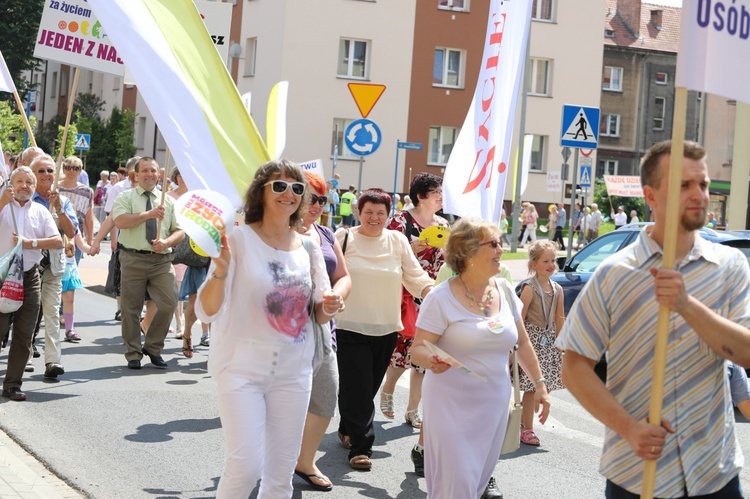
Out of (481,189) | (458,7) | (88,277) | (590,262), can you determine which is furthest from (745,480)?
(458,7)

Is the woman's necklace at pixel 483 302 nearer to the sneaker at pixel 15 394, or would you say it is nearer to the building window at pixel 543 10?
the sneaker at pixel 15 394

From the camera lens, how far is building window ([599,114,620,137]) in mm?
66188

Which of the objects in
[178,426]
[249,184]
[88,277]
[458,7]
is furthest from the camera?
[458,7]

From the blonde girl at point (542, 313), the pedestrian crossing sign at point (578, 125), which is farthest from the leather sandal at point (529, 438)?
the pedestrian crossing sign at point (578, 125)

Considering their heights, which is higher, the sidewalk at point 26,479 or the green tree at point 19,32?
the green tree at point 19,32

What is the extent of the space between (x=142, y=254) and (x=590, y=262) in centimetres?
540

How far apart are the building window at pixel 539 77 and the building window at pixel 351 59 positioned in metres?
7.66

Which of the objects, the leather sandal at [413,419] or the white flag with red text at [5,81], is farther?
the white flag with red text at [5,81]

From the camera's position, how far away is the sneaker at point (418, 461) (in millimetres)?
7496

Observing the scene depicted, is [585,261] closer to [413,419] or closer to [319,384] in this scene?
[413,419]

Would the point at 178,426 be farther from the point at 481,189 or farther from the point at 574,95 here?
the point at 574,95

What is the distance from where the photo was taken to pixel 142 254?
448 inches

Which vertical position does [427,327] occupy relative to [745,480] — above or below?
above

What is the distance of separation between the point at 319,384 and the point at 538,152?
44086 mm
